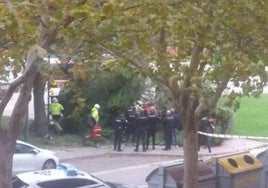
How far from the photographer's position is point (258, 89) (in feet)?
47.1

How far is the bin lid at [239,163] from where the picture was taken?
57.6 ft

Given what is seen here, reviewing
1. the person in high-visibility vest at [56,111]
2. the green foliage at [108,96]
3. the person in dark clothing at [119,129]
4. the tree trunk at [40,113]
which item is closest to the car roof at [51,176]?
the person in dark clothing at [119,129]

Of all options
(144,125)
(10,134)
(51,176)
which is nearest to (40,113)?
(144,125)

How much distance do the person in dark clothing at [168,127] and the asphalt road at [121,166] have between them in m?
1.00

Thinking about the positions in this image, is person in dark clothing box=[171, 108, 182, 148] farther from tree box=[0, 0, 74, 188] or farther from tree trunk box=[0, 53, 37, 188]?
tree trunk box=[0, 53, 37, 188]

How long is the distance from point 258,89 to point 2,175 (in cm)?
499

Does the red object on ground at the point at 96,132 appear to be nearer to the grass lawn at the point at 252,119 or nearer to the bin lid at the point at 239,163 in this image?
the grass lawn at the point at 252,119

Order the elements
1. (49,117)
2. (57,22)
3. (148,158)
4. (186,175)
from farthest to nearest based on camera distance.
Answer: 1. (49,117)
2. (148,158)
3. (186,175)
4. (57,22)

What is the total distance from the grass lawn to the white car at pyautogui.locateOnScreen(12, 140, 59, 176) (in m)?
12.8

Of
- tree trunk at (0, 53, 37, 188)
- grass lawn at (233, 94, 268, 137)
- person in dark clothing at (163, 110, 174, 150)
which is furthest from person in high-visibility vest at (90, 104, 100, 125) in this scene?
tree trunk at (0, 53, 37, 188)

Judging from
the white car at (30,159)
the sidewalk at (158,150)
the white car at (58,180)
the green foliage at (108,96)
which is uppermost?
the green foliage at (108,96)

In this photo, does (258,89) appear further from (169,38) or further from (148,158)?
(148,158)

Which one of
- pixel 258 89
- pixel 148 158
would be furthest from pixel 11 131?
pixel 148 158

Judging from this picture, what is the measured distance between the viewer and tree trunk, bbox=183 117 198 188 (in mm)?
15523
